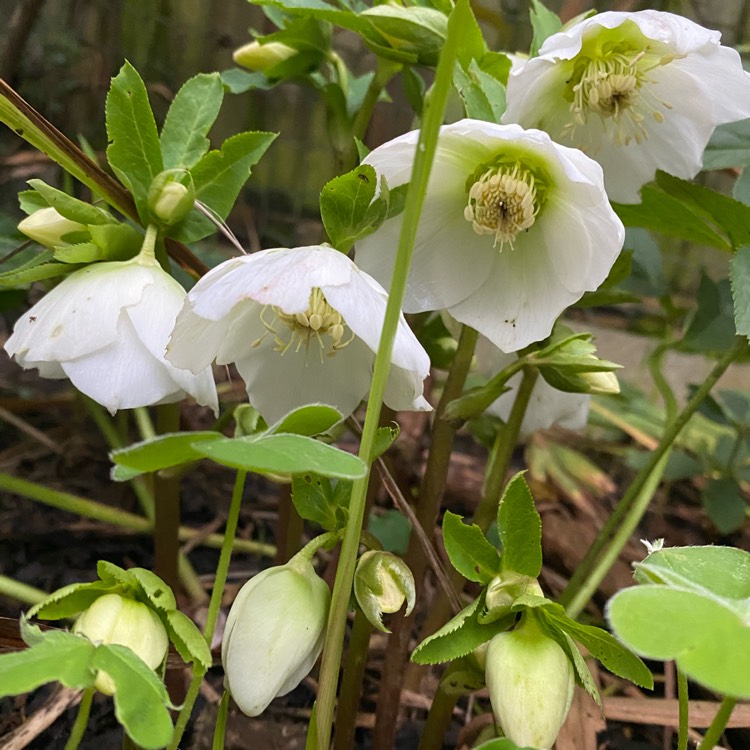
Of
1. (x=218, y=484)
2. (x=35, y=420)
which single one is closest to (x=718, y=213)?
(x=218, y=484)

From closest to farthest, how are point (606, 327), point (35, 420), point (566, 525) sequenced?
point (566, 525), point (35, 420), point (606, 327)

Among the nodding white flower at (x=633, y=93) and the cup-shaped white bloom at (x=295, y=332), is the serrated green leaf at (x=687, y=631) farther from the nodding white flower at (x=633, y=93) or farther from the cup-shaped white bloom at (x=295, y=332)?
the nodding white flower at (x=633, y=93)

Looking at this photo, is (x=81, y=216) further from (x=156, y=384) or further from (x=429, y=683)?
(x=429, y=683)

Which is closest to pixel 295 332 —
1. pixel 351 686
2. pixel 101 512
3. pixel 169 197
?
pixel 169 197

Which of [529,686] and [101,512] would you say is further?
[101,512]

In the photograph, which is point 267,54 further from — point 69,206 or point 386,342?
point 386,342

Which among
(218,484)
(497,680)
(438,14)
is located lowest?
(218,484)
